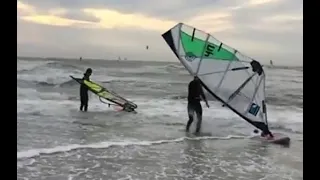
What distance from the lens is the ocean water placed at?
5.03 ft

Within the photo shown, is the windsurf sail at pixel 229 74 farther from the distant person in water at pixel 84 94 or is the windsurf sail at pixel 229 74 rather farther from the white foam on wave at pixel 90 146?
the distant person in water at pixel 84 94

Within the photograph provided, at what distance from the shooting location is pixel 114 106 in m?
1.63

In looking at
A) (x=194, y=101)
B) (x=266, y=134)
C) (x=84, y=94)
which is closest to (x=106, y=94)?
(x=84, y=94)

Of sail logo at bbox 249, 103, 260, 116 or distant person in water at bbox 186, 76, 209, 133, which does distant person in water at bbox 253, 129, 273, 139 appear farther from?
distant person in water at bbox 186, 76, 209, 133

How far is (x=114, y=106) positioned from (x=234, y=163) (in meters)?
0.50

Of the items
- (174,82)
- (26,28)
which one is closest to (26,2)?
(26,28)

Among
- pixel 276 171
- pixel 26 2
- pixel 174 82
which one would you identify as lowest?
pixel 276 171

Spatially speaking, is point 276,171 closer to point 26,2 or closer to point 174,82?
point 174,82

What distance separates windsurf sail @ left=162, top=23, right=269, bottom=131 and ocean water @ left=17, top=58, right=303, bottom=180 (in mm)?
32

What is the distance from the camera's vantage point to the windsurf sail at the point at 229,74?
5.38 feet

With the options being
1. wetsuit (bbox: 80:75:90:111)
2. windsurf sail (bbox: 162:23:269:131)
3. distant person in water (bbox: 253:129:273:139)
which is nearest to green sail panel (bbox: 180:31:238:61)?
windsurf sail (bbox: 162:23:269:131)

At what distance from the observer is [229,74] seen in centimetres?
169
